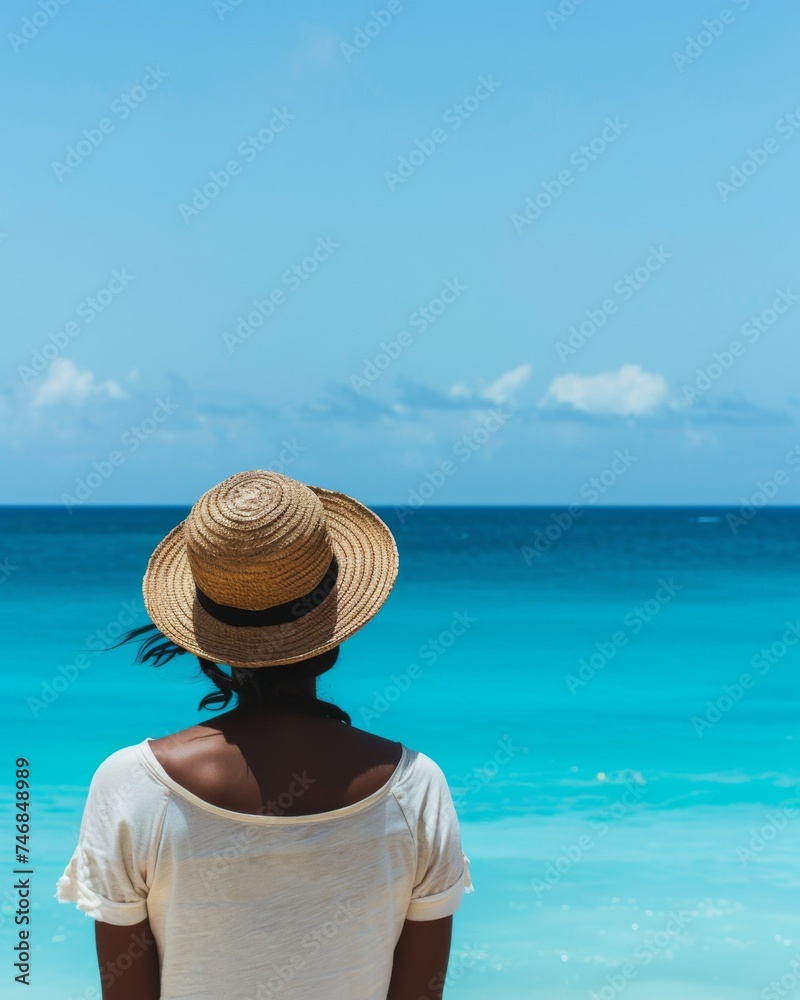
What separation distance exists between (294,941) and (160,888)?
171 millimetres

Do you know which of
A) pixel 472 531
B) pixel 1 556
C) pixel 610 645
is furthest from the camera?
pixel 472 531

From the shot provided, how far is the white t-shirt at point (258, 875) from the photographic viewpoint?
1333mm

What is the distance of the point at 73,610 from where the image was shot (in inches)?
708

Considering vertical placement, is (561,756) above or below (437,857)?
above

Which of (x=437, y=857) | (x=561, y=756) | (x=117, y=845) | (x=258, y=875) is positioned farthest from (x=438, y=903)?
(x=561, y=756)

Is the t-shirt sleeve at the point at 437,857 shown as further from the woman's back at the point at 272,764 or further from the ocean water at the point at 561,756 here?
the ocean water at the point at 561,756

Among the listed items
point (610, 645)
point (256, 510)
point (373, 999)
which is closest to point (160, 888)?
point (373, 999)

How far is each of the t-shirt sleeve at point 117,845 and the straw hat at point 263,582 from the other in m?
0.18

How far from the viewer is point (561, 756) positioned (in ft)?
27.7

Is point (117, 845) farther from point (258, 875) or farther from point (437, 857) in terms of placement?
Answer: point (437, 857)

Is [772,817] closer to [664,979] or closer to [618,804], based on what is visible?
[618,804]

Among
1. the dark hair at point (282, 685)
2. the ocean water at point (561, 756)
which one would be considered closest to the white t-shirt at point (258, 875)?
the dark hair at point (282, 685)

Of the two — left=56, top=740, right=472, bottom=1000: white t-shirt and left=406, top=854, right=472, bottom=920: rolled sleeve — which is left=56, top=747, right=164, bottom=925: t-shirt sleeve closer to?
left=56, top=740, right=472, bottom=1000: white t-shirt

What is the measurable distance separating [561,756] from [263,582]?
7.35 m
